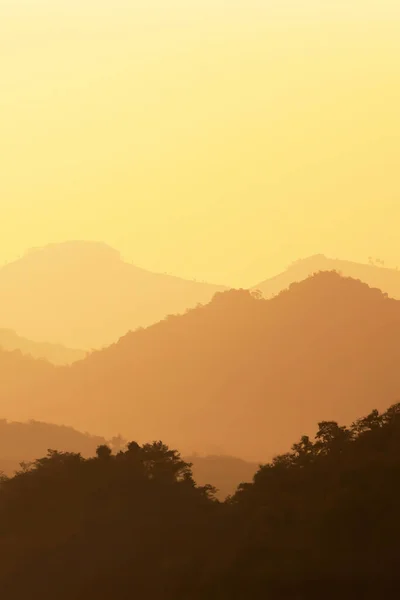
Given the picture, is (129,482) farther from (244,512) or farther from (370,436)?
(370,436)

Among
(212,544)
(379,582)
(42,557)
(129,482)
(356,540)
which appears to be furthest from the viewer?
(129,482)

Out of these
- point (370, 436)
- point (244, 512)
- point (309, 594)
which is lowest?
point (309, 594)

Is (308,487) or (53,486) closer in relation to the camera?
(308,487)

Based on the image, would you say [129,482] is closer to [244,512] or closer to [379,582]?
[244,512]

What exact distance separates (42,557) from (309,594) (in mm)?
15496

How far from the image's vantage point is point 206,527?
49.4m

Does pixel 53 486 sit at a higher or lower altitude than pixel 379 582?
higher

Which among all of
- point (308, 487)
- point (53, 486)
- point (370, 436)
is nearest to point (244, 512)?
point (308, 487)

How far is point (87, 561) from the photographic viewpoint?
49.3 meters

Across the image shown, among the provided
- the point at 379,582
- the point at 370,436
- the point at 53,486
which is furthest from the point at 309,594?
the point at 53,486

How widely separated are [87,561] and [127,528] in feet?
8.39

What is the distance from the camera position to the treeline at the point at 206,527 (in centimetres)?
4112

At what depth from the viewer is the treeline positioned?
41125 millimetres

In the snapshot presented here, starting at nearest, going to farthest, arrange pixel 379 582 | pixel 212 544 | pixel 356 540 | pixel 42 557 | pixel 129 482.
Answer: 1. pixel 379 582
2. pixel 356 540
3. pixel 212 544
4. pixel 42 557
5. pixel 129 482
